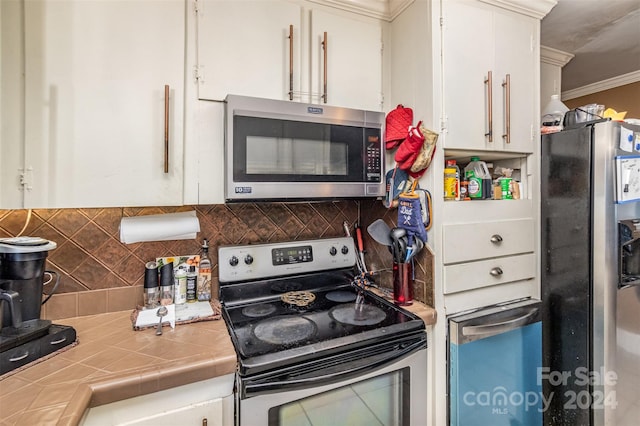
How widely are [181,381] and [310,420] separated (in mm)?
440

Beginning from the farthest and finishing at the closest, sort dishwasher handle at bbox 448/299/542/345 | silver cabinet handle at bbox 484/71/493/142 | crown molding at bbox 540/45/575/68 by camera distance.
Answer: crown molding at bbox 540/45/575/68, silver cabinet handle at bbox 484/71/493/142, dishwasher handle at bbox 448/299/542/345

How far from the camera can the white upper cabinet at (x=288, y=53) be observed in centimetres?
118

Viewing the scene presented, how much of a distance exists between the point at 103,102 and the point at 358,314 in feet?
4.00

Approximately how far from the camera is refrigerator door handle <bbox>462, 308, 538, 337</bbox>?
129 cm

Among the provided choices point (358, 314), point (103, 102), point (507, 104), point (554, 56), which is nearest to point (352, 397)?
point (358, 314)

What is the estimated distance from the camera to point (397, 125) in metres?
1.39

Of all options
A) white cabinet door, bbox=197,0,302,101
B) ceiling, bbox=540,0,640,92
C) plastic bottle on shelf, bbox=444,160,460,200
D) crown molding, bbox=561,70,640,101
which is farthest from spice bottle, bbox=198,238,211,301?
crown molding, bbox=561,70,640,101

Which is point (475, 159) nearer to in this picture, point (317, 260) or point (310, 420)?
point (317, 260)

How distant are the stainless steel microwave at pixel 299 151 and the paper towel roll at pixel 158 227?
0.87 ft

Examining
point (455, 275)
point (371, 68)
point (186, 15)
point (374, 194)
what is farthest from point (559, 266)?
point (186, 15)

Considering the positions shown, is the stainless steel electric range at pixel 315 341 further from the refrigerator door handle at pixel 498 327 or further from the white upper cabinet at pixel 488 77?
the white upper cabinet at pixel 488 77

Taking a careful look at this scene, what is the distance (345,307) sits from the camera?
138 centimetres

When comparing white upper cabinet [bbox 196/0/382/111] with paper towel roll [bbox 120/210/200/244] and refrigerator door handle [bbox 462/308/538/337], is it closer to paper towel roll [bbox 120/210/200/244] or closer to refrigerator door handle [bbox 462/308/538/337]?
paper towel roll [bbox 120/210/200/244]

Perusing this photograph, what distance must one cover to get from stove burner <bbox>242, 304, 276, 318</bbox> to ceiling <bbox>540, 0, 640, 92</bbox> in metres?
2.04
